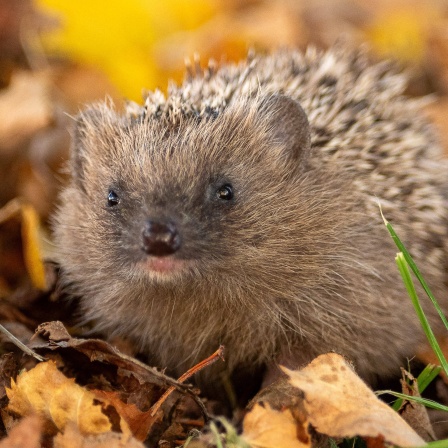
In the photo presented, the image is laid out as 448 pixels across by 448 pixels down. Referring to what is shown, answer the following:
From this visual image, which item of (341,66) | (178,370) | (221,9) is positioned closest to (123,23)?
(221,9)

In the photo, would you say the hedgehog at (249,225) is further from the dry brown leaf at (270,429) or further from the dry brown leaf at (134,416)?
the dry brown leaf at (270,429)

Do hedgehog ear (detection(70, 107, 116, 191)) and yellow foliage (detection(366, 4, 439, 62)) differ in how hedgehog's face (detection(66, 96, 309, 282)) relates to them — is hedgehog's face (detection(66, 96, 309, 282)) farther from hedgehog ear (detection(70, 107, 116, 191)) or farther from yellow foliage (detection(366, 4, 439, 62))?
yellow foliage (detection(366, 4, 439, 62))

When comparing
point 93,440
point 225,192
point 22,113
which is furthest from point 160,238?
point 22,113

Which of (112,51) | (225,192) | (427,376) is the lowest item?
(427,376)

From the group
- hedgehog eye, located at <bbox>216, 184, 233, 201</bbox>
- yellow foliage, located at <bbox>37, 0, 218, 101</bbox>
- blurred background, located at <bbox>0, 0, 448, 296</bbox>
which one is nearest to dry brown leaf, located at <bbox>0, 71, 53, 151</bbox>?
blurred background, located at <bbox>0, 0, 448, 296</bbox>

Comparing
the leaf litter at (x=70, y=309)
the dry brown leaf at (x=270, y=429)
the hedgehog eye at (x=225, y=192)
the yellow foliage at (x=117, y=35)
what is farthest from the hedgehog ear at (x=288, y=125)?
the yellow foliage at (x=117, y=35)

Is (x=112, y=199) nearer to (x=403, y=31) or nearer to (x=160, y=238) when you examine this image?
(x=160, y=238)
